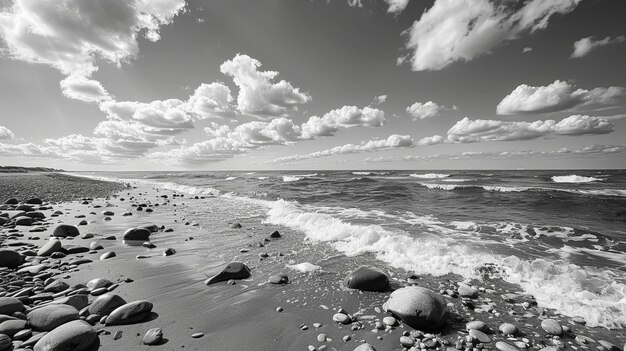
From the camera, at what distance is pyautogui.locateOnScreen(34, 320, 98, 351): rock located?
9.99 feet

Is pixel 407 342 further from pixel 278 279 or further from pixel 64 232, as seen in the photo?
pixel 64 232

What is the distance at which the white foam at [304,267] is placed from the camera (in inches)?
239

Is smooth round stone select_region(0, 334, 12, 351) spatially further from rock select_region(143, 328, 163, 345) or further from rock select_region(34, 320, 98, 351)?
rock select_region(143, 328, 163, 345)

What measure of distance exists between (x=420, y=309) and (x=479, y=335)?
83 centimetres

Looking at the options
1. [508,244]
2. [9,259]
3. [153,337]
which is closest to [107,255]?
[9,259]

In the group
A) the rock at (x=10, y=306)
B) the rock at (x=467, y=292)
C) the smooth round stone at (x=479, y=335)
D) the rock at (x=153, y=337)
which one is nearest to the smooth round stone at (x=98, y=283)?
the rock at (x=10, y=306)

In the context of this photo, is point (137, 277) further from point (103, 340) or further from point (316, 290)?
point (316, 290)

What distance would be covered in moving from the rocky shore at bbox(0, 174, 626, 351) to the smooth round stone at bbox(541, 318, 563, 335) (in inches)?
0.6

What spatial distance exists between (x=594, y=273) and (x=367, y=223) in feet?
22.3

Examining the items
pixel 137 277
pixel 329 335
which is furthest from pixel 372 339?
pixel 137 277

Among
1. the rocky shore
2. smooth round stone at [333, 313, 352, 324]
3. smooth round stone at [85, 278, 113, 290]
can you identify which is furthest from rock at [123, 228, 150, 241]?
smooth round stone at [333, 313, 352, 324]

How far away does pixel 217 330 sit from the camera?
12.4 feet

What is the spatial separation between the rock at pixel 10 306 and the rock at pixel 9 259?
2926 millimetres

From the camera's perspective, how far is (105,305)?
4.06 metres
